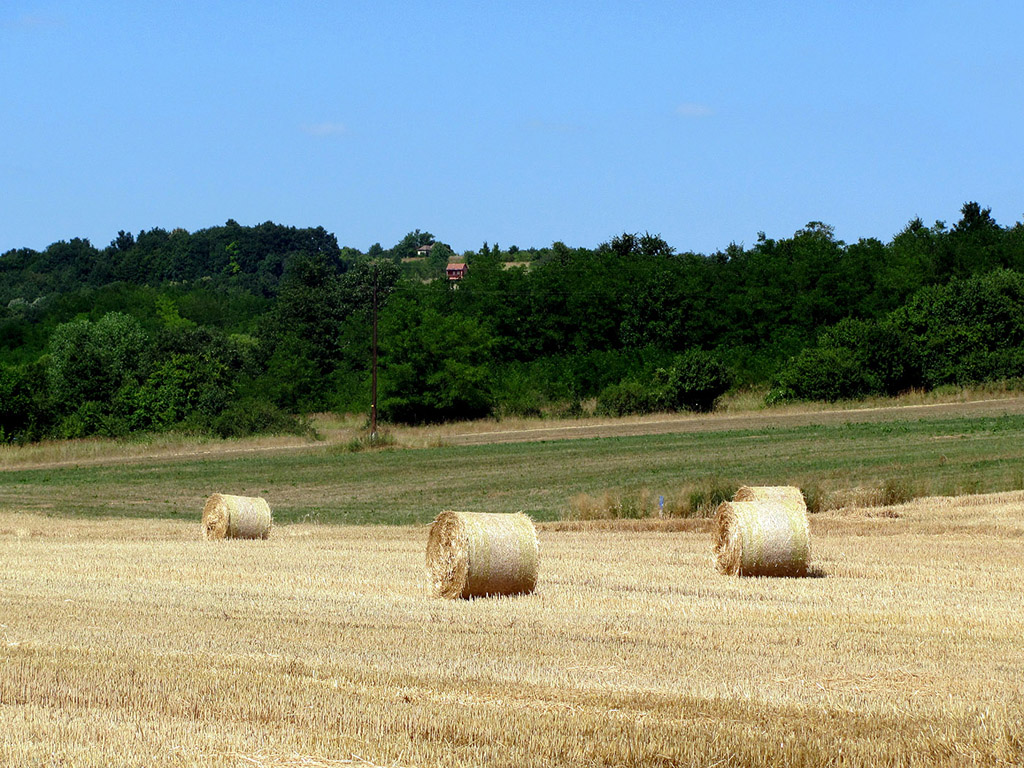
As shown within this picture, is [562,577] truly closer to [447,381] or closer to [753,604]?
[753,604]

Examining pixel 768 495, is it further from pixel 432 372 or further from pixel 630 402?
pixel 432 372

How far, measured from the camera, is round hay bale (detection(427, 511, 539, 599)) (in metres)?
13.1

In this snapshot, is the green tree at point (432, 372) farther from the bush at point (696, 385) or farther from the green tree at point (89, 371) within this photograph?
the green tree at point (89, 371)

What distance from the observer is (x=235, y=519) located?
68.1 feet

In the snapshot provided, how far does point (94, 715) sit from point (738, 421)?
5437 cm

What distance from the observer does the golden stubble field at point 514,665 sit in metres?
6.44

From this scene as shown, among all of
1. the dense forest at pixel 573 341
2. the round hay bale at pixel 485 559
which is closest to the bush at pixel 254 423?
the dense forest at pixel 573 341

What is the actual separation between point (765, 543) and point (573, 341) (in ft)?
256

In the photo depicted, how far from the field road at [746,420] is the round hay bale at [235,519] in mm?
35181

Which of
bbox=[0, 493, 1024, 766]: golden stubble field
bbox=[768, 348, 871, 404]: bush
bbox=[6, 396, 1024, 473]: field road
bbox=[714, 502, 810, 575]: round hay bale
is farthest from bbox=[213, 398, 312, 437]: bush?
bbox=[714, 502, 810, 575]: round hay bale

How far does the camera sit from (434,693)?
7.67 metres

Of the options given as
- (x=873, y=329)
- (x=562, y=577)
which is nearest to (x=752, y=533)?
(x=562, y=577)

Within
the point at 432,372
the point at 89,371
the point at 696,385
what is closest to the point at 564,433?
the point at 696,385

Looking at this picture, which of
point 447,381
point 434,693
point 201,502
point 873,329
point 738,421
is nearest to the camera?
point 434,693
